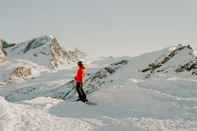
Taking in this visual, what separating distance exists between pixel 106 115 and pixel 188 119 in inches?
A: 198

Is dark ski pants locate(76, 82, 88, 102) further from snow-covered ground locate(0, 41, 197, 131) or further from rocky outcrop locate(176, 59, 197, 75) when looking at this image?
rocky outcrop locate(176, 59, 197, 75)

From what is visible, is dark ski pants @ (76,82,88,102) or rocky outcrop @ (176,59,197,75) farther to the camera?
rocky outcrop @ (176,59,197,75)

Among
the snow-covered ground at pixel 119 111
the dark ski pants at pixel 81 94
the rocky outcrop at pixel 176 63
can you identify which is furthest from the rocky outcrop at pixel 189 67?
the dark ski pants at pixel 81 94

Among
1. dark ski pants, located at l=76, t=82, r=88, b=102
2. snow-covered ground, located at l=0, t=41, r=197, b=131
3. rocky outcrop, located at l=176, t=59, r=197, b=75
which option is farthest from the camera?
rocky outcrop, located at l=176, t=59, r=197, b=75

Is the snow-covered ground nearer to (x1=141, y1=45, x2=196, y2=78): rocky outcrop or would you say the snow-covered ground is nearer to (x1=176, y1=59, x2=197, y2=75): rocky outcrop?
(x1=176, y1=59, x2=197, y2=75): rocky outcrop

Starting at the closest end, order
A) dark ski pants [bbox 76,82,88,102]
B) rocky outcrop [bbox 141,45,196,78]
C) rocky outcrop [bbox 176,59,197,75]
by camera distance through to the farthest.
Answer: dark ski pants [bbox 76,82,88,102]
rocky outcrop [bbox 176,59,197,75]
rocky outcrop [bbox 141,45,196,78]

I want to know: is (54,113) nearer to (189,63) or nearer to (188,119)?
(188,119)

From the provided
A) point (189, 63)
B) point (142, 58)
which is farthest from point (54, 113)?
point (142, 58)

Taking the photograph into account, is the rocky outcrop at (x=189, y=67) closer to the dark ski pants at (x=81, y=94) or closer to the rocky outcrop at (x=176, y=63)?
the rocky outcrop at (x=176, y=63)

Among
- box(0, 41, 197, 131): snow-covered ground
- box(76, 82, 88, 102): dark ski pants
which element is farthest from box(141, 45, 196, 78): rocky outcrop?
box(76, 82, 88, 102): dark ski pants

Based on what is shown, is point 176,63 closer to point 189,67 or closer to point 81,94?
point 189,67

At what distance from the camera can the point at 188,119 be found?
26.5m

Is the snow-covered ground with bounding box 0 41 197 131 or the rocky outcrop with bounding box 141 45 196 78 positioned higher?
the rocky outcrop with bounding box 141 45 196 78

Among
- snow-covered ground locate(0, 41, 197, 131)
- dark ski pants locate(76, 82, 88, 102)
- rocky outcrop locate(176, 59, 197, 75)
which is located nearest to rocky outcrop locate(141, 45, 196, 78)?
rocky outcrop locate(176, 59, 197, 75)
